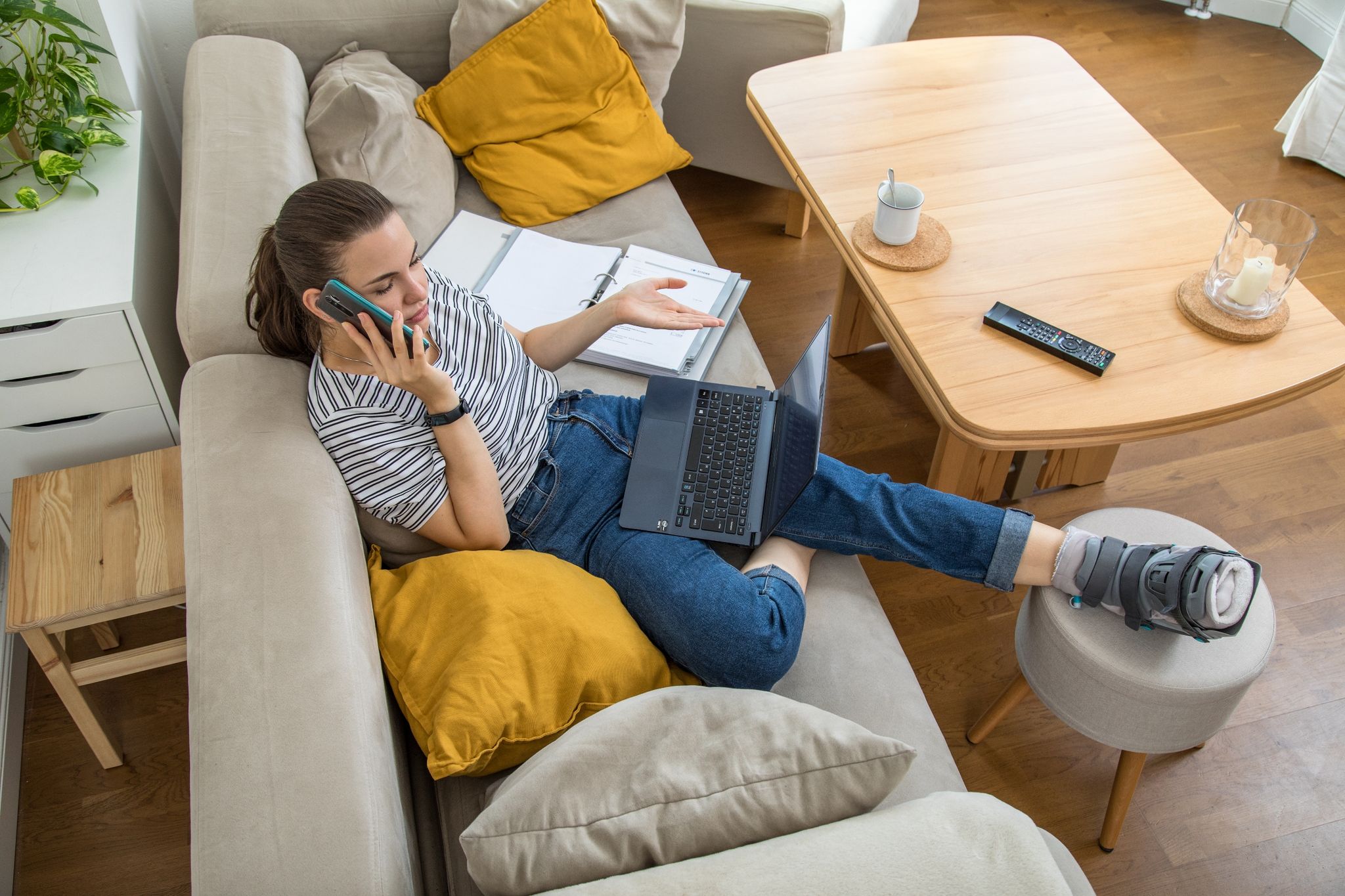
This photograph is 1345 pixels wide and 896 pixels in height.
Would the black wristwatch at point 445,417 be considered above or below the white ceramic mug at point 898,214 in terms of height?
below

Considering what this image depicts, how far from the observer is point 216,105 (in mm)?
1782

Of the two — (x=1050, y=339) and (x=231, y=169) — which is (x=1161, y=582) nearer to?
(x=1050, y=339)

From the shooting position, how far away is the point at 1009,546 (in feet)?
4.93

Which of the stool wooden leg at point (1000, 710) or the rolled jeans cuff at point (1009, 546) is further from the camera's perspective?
the stool wooden leg at point (1000, 710)

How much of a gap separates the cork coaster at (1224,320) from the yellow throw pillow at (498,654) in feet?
3.37

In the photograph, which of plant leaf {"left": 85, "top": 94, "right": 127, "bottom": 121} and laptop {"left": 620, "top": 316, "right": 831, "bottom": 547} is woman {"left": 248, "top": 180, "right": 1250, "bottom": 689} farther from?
plant leaf {"left": 85, "top": 94, "right": 127, "bottom": 121}

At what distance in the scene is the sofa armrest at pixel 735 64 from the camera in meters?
2.35

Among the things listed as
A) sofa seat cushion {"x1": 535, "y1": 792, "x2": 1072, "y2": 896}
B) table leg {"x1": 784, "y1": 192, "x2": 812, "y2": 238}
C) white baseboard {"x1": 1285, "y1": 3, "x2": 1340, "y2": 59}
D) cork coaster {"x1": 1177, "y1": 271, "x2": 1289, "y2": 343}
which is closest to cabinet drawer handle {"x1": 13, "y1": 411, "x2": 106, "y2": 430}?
sofa seat cushion {"x1": 535, "y1": 792, "x2": 1072, "y2": 896}

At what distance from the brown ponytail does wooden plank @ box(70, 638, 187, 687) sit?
575 millimetres

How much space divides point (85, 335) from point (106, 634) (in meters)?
0.57

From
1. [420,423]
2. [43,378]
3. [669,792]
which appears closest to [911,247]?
[420,423]

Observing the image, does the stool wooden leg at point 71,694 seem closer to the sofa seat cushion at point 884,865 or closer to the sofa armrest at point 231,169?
the sofa armrest at point 231,169

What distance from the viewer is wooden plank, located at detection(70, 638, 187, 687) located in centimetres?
163

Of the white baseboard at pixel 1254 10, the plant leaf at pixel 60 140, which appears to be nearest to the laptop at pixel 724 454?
the plant leaf at pixel 60 140
